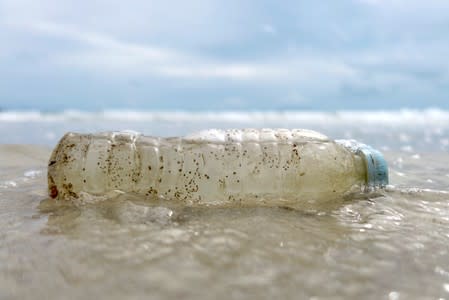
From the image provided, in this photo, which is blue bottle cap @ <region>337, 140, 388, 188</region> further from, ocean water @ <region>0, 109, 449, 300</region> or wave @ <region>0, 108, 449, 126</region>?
wave @ <region>0, 108, 449, 126</region>

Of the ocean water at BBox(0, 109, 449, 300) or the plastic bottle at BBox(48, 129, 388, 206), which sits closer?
the ocean water at BBox(0, 109, 449, 300)

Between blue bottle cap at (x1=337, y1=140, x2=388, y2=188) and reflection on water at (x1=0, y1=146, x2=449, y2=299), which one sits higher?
blue bottle cap at (x1=337, y1=140, x2=388, y2=188)

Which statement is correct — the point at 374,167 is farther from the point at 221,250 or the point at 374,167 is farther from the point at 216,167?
the point at 221,250

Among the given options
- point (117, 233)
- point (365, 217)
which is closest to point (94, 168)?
point (117, 233)

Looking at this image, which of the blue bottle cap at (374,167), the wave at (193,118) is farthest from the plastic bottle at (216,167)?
the wave at (193,118)

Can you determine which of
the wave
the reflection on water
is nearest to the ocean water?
the reflection on water

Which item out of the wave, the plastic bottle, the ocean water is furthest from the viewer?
the wave

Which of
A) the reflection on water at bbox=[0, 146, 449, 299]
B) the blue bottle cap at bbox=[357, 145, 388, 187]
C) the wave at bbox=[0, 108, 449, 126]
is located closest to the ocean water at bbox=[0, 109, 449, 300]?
the reflection on water at bbox=[0, 146, 449, 299]

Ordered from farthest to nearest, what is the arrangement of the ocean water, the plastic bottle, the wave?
the wave → the plastic bottle → the ocean water

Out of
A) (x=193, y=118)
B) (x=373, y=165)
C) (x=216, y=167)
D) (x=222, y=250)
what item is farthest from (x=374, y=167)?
(x=193, y=118)
